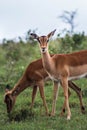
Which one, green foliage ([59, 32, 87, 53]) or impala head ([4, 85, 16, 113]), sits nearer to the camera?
impala head ([4, 85, 16, 113])

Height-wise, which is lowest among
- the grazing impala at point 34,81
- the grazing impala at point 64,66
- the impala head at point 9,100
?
the impala head at point 9,100

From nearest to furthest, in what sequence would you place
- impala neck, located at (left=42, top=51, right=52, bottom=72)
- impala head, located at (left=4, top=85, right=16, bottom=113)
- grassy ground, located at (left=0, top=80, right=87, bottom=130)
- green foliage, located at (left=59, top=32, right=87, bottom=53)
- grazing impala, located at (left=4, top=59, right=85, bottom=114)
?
grassy ground, located at (left=0, top=80, right=87, bottom=130) → impala neck, located at (left=42, top=51, right=52, bottom=72) → impala head, located at (left=4, top=85, right=16, bottom=113) → grazing impala, located at (left=4, top=59, right=85, bottom=114) → green foliage, located at (left=59, top=32, right=87, bottom=53)

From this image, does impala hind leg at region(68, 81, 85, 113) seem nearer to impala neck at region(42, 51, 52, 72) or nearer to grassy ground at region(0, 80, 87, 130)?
grassy ground at region(0, 80, 87, 130)

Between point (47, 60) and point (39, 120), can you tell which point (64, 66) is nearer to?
point (47, 60)

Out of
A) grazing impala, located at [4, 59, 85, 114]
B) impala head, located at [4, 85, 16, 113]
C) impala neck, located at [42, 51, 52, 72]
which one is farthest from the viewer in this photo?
grazing impala, located at [4, 59, 85, 114]

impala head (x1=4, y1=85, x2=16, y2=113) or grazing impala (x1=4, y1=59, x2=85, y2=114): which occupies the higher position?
grazing impala (x1=4, y1=59, x2=85, y2=114)

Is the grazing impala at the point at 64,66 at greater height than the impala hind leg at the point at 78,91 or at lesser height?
greater

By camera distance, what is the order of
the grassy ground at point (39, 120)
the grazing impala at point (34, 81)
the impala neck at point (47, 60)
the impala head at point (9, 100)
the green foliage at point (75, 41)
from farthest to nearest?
the green foliage at point (75, 41) < the grazing impala at point (34, 81) < the impala head at point (9, 100) < the impala neck at point (47, 60) < the grassy ground at point (39, 120)

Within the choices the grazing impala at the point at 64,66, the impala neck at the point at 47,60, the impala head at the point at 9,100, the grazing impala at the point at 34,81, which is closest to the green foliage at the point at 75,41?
the grazing impala at the point at 34,81

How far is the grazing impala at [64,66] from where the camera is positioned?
33.8 feet

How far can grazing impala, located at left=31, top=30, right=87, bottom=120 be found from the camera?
10.3 metres

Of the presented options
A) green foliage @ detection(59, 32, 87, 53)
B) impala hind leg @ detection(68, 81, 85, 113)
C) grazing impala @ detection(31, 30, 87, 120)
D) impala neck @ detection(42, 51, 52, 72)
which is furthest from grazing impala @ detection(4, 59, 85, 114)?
green foliage @ detection(59, 32, 87, 53)

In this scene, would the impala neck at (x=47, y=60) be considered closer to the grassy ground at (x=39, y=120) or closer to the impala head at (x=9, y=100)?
the grassy ground at (x=39, y=120)

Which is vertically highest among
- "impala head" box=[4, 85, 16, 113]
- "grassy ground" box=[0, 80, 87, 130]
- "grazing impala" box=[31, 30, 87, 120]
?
"grazing impala" box=[31, 30, 87, 120]
